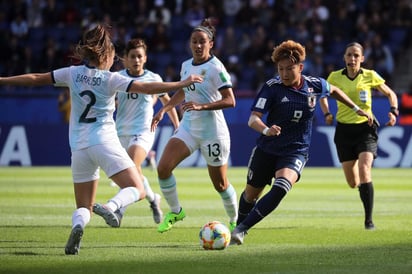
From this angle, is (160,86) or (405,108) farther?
(405,108)

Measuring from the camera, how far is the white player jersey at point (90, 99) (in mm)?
10000

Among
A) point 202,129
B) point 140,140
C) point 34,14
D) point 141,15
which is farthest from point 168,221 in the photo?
point 34,14

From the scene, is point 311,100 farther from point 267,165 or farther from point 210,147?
point 210,147

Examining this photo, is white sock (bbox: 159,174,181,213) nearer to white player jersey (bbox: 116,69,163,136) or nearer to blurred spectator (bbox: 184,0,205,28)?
white player jersey (bbox: 116,69,163,136)

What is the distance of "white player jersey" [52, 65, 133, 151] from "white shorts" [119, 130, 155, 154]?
379 centimetres

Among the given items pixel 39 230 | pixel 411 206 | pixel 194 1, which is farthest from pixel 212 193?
pixel 194 1

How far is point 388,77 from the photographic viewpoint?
31.3 m

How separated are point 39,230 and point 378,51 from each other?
2092 centimetres

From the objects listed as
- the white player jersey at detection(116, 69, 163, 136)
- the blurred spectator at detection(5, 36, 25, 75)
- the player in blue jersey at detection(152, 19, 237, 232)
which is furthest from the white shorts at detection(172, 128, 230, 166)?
the blurred spectator at detection(5, 36, 25, 75)

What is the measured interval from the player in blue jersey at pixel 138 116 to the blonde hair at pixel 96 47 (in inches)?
144

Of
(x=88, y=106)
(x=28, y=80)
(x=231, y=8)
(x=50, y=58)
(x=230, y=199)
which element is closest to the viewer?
(x=28, y=80)

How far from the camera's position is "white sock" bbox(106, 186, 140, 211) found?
32.2 feet

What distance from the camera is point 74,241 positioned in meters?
9.87

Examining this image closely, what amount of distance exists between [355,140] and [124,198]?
5008 millimetres
